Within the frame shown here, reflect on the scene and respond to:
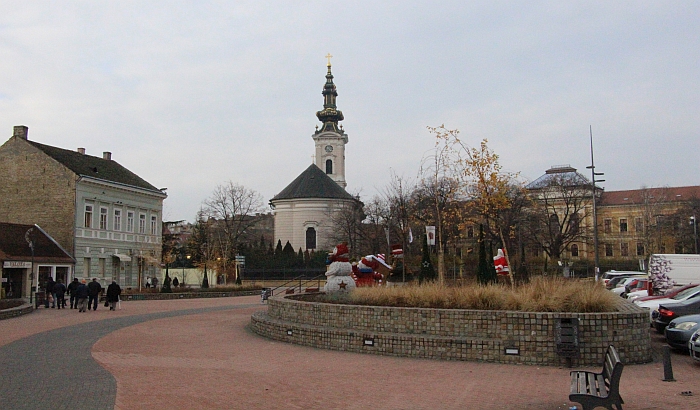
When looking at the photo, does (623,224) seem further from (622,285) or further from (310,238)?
(622,285)

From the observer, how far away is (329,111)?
336 ft

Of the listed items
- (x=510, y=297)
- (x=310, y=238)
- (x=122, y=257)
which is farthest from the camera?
(x=310, y=238)

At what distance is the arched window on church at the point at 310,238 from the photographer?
3297 inches

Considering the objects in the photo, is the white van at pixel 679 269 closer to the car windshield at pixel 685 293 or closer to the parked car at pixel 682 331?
the car windshield at pixel 685 293

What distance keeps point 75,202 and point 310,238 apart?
42.7 metres

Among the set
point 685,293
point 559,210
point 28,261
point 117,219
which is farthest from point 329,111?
point 685,293

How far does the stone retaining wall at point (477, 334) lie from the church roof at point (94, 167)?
3627 cm

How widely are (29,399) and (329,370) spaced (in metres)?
4.72

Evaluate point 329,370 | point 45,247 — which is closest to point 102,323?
point 329,370

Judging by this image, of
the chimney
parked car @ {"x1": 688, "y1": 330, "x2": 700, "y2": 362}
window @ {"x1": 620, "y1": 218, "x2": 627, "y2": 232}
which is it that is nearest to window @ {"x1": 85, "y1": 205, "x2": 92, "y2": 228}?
the chimney

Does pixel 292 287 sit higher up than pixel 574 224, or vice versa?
pixel 574 224

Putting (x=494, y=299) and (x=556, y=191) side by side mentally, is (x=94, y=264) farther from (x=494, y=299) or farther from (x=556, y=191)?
(x=556, y=191)

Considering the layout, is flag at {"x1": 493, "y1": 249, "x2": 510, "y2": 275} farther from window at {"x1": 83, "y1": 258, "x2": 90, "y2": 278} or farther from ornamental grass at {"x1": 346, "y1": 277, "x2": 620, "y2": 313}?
window at {"x1": 83, "y1": 258, "x2": 90, "y2": 278}

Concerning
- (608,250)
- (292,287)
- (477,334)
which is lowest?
(292,287)
